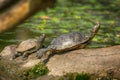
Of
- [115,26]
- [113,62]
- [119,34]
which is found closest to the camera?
[113,62]

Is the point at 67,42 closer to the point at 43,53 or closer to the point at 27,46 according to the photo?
the point at 43,53

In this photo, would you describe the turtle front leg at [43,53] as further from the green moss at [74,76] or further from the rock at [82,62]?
the green moss at [74,76]

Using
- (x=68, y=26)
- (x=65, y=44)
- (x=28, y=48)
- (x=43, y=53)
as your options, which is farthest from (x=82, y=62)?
(x=68, y=26)

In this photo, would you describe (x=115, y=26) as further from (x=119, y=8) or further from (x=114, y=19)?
(x=119, y=8)

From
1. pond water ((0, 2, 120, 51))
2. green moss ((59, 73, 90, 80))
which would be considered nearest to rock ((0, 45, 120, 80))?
green moss ((59, 73, 90, 80))

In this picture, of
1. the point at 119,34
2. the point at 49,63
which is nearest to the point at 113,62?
the point at 49,63

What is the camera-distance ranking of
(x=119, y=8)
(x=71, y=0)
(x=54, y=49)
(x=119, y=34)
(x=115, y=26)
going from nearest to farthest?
(x=54, y=49) < (x=119, y=34) < (x=115, y=26) < (x=119, y=8) < (x=71, y=0)
